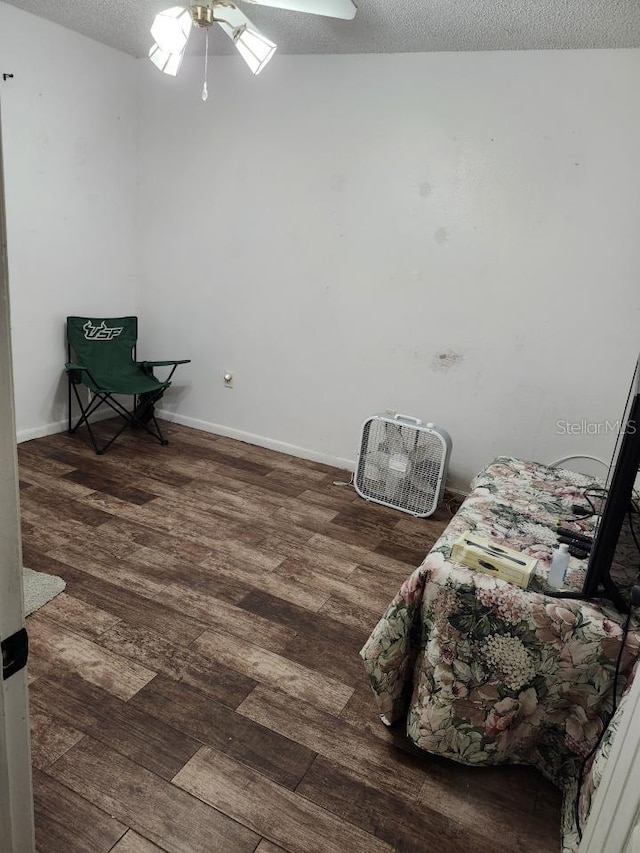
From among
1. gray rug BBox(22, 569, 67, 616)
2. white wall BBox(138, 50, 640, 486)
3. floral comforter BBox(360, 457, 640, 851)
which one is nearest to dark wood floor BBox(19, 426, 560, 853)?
gray rug BBox(22, 569, 67, 616)

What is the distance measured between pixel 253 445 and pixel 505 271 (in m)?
2.04

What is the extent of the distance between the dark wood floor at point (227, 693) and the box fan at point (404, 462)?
14 centimetres

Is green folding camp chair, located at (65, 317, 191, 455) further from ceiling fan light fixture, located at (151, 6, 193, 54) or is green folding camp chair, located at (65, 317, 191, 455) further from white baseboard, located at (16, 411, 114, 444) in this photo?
ceiling fan light fixture, located at (151, 6, 193, 54)

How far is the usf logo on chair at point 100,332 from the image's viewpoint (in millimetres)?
3867

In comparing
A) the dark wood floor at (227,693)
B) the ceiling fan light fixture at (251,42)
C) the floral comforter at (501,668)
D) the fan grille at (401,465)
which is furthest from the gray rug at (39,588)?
the ceiling fan light fixture at (251,42)

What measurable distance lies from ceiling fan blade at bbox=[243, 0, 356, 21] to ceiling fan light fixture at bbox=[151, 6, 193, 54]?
26 centimetres

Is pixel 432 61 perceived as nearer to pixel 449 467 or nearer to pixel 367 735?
pixel 449 467

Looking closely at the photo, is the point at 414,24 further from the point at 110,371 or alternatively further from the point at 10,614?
the point at 10,614

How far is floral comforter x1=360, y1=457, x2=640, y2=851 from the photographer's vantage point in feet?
4.86

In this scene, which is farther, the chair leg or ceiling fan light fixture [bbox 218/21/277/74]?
the chair leg

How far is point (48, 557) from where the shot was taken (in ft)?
8.34

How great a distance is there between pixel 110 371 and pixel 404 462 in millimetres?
2114

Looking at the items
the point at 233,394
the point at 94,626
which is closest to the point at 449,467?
the point at 233,394

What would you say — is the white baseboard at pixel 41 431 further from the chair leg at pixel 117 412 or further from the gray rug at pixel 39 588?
the gray rug at pixel 39 588
